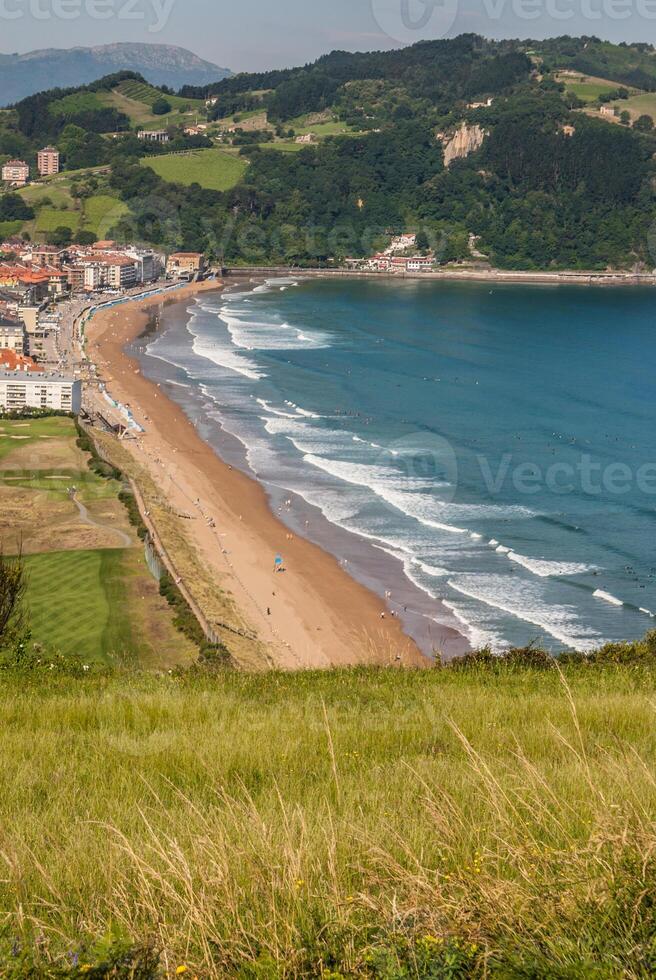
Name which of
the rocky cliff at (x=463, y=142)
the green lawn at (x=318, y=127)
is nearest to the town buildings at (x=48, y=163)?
the green lawn at (x=318, y=127)

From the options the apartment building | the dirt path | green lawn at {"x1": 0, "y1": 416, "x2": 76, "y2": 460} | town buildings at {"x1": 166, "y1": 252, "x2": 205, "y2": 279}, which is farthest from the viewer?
Result: town buildings at {"x1": 166, "y1": 252, "x2": 205, "y2": 279}

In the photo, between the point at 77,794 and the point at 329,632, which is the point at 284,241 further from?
the point at 77,794

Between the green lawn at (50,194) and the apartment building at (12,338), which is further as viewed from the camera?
the green lawn at (50,194)

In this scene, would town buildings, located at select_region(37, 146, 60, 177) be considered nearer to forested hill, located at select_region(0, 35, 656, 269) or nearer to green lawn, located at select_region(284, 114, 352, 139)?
forested hill, located at select_region(0, 35, 656, 269)

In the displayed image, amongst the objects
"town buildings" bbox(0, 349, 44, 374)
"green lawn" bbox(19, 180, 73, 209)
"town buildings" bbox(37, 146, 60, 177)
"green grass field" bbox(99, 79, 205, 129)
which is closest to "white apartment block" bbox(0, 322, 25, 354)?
"town buildings" bbox(0, 349, 44, 374)

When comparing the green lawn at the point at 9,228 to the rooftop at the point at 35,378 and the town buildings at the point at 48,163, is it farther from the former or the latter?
the rooftop at the point at 35,378

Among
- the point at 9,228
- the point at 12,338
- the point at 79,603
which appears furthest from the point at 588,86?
the point at 79,603

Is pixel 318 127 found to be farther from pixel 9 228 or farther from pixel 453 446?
pixel 453 446
